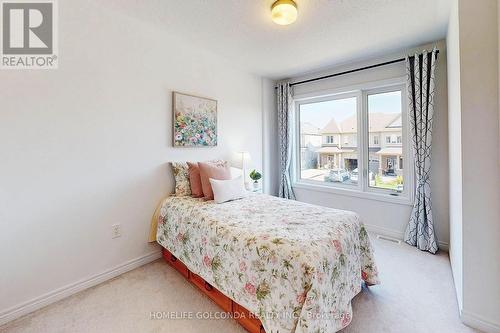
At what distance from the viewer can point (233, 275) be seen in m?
1.51

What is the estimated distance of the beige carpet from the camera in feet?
5.03

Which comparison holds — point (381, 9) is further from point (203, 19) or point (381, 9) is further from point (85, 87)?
point (85, 87)

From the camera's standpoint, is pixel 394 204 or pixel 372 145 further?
pixel 372 145

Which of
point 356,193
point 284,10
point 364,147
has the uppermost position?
point 284,10

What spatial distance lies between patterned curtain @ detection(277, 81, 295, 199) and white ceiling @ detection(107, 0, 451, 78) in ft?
2.72

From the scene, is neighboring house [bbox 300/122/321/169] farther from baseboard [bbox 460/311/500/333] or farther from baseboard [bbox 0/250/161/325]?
baseboard [bbox 0/250/161/325]

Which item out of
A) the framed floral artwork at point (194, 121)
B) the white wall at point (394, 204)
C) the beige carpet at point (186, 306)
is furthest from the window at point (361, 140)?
the framed floral artwork at point (194, 121)

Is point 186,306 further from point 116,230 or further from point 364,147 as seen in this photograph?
point 364,147

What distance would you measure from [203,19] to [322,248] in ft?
7.37

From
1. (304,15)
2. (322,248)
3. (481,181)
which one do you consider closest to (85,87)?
(304,15)

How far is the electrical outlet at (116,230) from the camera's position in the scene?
84.8 inches

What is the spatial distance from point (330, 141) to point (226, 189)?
85.6 inches

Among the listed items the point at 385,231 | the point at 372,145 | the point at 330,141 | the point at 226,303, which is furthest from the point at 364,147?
the point at 226,303

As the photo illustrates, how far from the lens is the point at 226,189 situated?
2334mm
